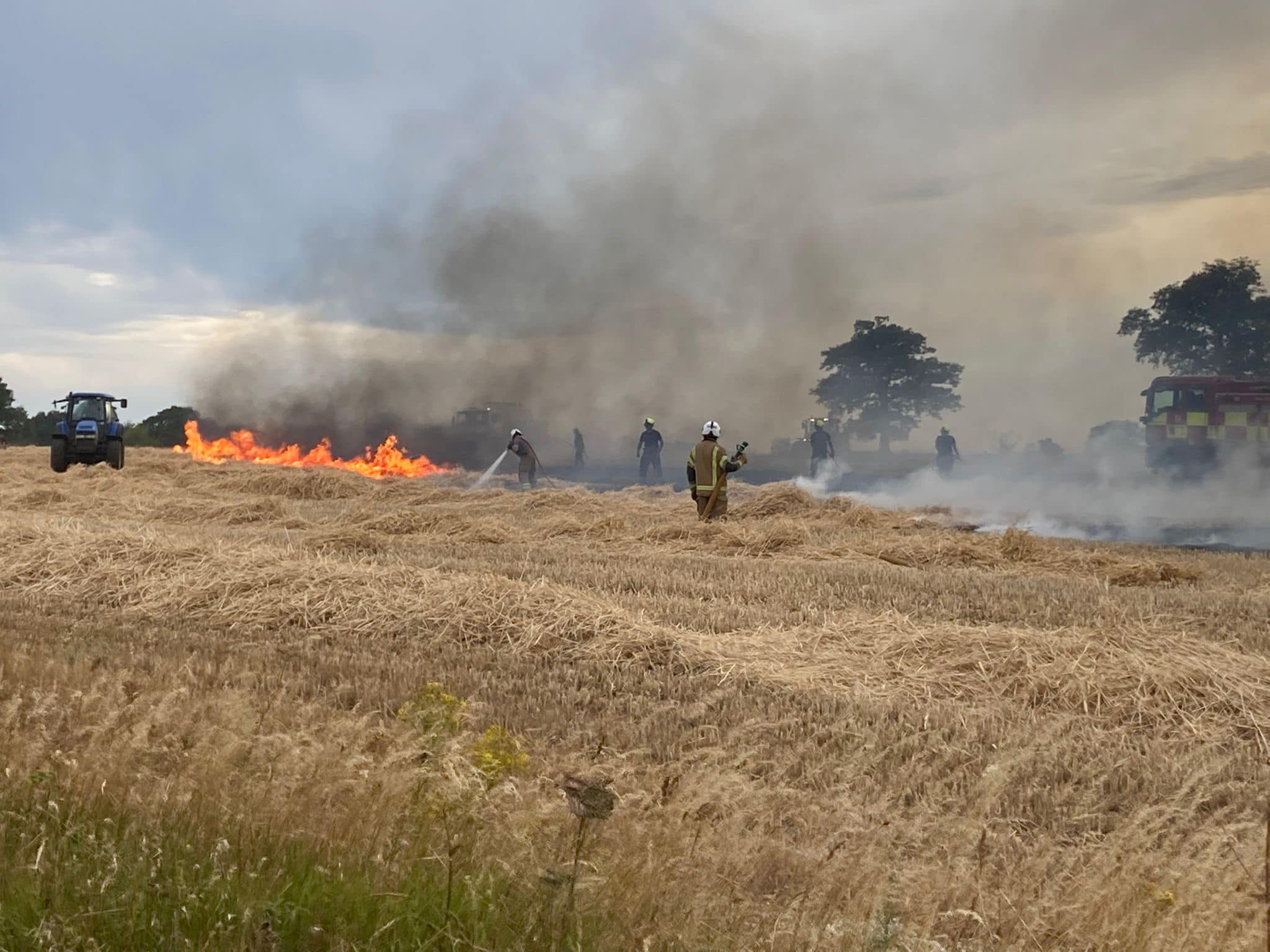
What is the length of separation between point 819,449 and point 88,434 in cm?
1982

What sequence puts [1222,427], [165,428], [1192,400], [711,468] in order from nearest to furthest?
[711,468], [1222,427], [1192,400], [165,428]

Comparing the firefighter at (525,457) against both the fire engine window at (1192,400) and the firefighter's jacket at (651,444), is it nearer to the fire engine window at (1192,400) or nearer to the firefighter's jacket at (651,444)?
the firefighter's jacket at (651,444)

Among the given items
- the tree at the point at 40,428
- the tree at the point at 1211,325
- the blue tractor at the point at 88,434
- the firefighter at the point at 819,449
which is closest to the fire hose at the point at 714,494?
the firefighter at the point at 819,449

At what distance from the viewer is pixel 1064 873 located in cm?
409

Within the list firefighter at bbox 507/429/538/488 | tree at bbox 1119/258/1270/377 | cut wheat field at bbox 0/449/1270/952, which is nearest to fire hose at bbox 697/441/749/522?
cut wheat field at bbox 0/449/1270/952

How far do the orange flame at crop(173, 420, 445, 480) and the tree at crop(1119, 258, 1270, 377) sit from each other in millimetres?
32327

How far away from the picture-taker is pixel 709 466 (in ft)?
55.3

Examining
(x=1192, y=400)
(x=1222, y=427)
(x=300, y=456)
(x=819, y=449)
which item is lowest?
(x=300, y=456)

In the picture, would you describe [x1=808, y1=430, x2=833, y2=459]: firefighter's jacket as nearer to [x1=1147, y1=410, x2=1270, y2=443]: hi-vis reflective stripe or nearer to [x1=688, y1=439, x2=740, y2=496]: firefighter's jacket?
[x1=1147, y1=410, x2=1270, y2=443]: hi-vis reflective stripe

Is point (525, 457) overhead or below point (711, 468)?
overhead

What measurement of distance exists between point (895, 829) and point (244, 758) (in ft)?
8.57

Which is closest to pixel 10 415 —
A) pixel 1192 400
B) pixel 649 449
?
pixel 649 449

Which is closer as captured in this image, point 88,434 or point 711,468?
point 711,468

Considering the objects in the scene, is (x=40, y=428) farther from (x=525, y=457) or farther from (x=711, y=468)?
(x=711, y=468)
